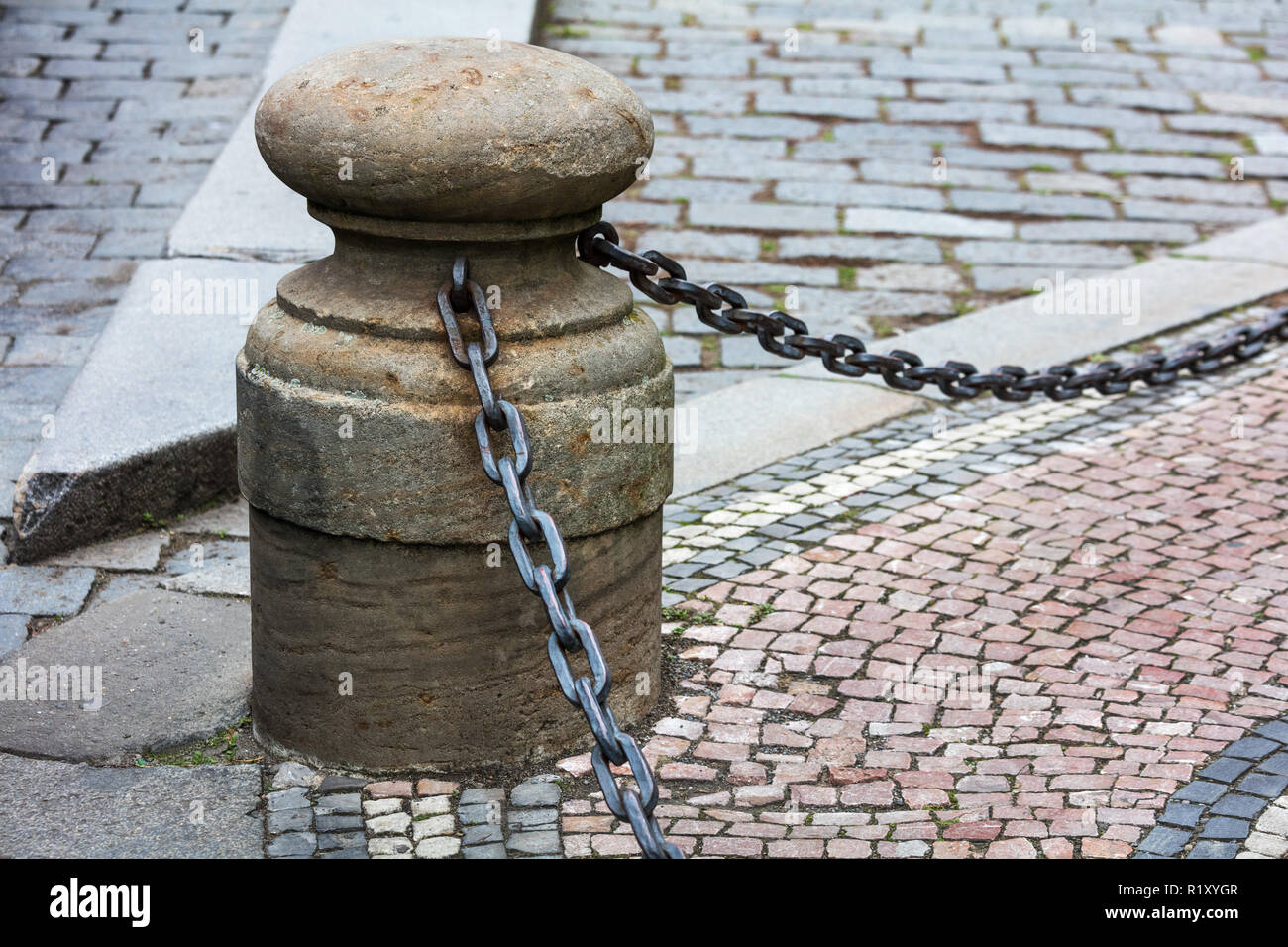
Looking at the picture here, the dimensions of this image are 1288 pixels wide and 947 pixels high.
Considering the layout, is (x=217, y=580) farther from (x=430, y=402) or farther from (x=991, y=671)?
(x=991, y=671)

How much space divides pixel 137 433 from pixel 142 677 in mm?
1037

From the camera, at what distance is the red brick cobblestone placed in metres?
3.05

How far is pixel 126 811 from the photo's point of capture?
9.89 feet

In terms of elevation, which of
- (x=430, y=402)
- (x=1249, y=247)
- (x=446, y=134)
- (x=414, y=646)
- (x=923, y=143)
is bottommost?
(x=1249, y=247)

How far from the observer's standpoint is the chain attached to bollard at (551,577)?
2.29m

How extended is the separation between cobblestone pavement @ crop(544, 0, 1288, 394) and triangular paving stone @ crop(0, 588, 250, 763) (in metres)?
2.31

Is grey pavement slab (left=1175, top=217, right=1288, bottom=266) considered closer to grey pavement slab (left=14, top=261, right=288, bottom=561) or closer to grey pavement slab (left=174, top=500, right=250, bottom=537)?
grey pavement slab (left=14, top=261, right=288, bottom=561)

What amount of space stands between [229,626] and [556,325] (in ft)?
4.40

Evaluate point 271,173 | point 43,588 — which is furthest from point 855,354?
point 271,173

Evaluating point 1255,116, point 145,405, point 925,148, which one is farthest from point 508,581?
point 1255,116

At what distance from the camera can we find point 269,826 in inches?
118

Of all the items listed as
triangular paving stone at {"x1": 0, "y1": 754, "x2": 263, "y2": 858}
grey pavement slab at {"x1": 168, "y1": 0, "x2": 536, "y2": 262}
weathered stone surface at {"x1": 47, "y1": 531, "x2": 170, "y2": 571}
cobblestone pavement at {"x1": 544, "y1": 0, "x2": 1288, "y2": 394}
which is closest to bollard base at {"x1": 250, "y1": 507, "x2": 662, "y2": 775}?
triangular paving stone at {"x1": 0, "y1": 754, "x2": 263, "y2": 858}

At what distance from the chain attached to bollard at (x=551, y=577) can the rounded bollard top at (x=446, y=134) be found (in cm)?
19

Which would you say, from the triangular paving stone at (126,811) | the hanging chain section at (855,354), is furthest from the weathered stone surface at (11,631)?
the hanging chain section at (855,354)
